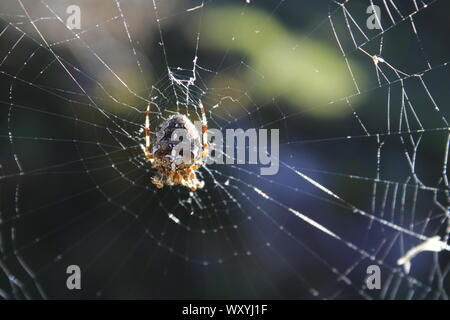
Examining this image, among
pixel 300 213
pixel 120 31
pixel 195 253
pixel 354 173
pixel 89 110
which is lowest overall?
pixel 195 253

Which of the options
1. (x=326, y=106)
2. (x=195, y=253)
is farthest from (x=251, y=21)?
(x=195, y=253)

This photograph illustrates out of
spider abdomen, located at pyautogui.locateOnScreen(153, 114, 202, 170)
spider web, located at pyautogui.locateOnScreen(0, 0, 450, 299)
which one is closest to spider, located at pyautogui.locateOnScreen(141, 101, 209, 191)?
spider abdomen, located at pyautogui.locateOnScreen(153, 114, 202, 170)

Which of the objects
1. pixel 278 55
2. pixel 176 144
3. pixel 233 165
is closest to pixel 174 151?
pixel 176 144

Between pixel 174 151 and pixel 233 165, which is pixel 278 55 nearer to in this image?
pixel 233 165

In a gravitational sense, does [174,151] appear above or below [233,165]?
above

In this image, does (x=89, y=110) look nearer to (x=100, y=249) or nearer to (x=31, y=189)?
(x=31, y=189)

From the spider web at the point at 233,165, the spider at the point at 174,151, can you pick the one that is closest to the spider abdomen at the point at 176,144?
the spider at the point at 174,151

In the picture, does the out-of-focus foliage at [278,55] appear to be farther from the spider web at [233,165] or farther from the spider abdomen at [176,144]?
the spider abdomen at [176,144]
